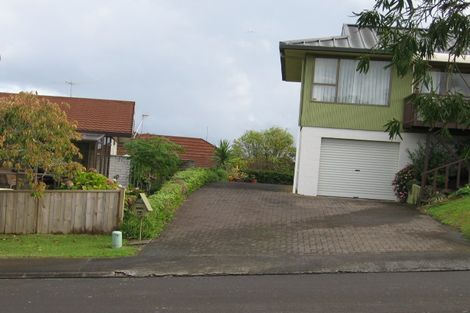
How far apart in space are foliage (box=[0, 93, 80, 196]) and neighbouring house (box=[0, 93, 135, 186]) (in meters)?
11.6

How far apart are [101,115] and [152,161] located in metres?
7.79

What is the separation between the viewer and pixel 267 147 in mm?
43844

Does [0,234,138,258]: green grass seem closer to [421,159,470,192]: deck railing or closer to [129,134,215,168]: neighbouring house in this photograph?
[421,159,470,192]: deck railing

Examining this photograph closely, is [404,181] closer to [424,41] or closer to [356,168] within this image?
[356,168]

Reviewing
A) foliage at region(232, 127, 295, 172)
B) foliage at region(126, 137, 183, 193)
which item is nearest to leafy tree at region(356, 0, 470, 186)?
foliage at region(126, 137, 183, 193)

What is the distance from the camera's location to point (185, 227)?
1441 cm

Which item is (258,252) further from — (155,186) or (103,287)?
(155,186)

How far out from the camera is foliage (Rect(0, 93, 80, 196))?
42.4ft

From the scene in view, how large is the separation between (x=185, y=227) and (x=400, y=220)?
5668 mm

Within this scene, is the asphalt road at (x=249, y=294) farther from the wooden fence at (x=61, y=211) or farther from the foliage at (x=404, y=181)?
the foliage at (x=404, y=181)

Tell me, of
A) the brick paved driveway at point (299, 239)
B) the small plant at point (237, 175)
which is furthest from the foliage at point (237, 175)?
the brick paved driveway at point (299, 239)

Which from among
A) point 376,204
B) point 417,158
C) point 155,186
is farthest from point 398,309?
point 155,186

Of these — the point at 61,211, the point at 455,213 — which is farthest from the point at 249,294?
the point at 455,213

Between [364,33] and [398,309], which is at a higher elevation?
[364,33]
